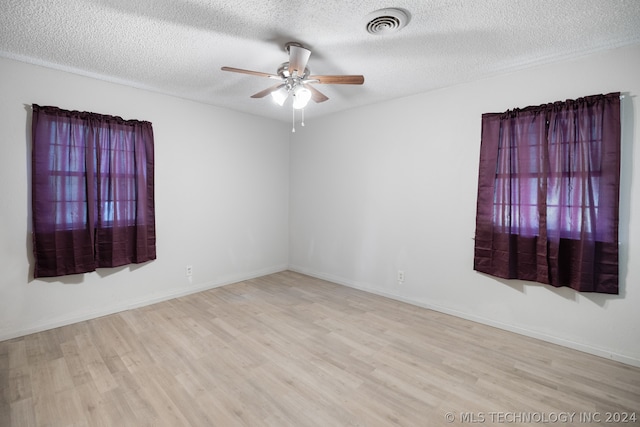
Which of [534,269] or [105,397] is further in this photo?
[534,269]

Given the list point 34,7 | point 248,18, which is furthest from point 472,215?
point 34,7

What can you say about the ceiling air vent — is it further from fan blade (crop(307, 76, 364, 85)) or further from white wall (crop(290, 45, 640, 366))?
white wall (crop(290, 45, 640, 366))

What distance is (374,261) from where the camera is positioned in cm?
384

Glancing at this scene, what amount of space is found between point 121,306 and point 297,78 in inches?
122

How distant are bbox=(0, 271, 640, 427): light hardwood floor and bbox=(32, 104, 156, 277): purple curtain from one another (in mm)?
716

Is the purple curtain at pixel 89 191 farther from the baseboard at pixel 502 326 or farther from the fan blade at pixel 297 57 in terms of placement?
the baseboard at pixel 502 326

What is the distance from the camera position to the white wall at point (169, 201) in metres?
2.58

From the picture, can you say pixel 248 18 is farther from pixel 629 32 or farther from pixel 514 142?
pixel 629 32

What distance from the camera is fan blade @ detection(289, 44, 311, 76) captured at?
2.12m

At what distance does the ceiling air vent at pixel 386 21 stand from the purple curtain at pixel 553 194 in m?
1.44

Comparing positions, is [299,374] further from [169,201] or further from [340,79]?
[169,201]

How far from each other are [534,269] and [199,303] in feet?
11.7

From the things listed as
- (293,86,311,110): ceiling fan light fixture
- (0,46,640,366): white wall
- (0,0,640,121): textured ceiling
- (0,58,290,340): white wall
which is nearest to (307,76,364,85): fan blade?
(293,86,311,110): ceiling fan light fixture

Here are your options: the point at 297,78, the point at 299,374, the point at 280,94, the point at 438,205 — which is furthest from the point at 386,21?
the point at 299,374
